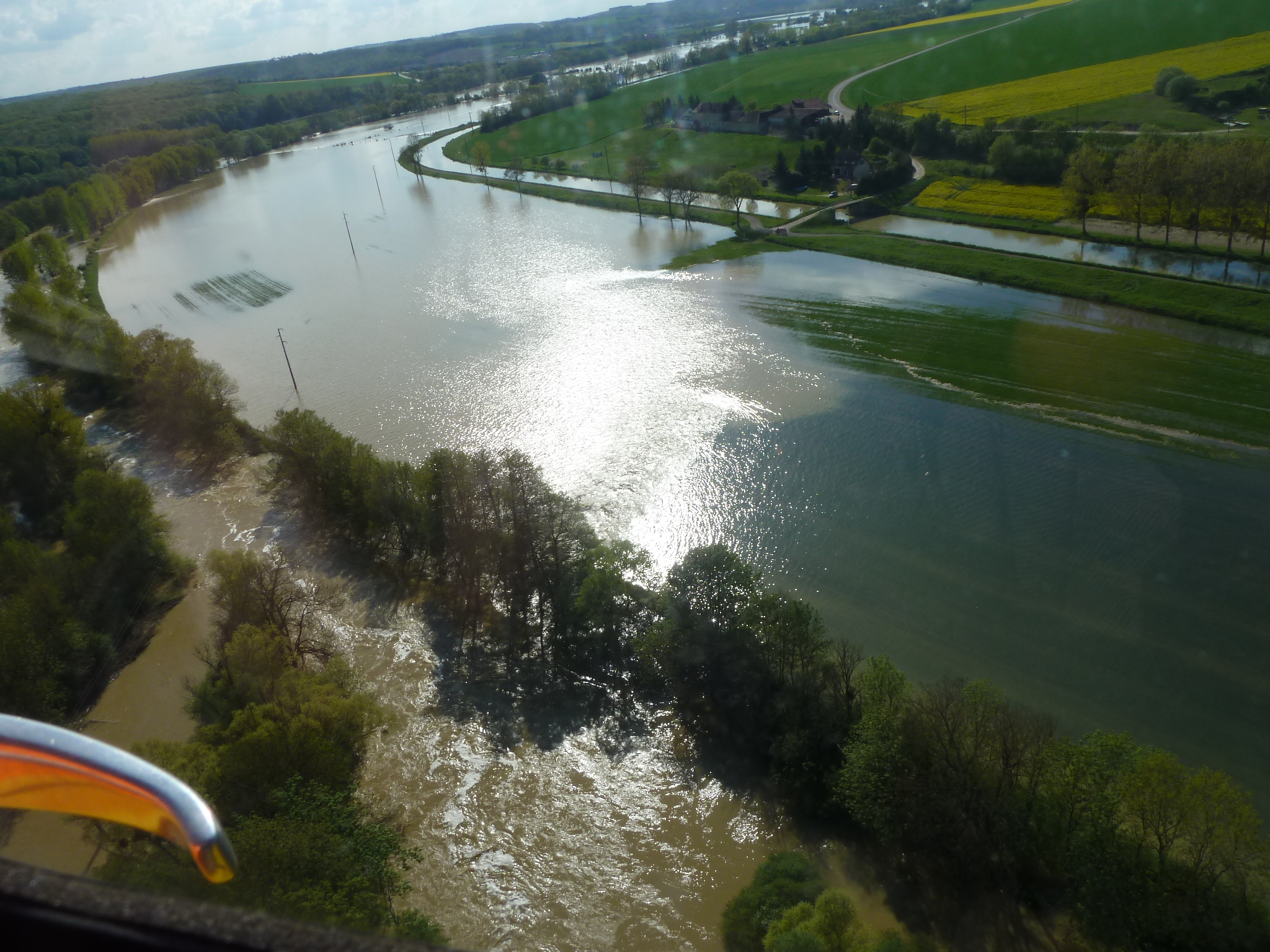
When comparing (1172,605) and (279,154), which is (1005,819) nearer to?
(1172,605)

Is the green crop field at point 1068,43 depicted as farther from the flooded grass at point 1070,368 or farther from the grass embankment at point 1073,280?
the flooded grass at point 1070,368

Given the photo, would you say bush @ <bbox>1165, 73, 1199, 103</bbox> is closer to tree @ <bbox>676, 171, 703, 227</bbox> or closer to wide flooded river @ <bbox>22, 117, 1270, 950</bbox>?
tree @ <bbox>676, 171, 703, 227</bbox>

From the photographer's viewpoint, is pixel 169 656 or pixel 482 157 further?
pixel 482 157

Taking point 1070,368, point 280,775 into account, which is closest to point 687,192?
point 1070,368

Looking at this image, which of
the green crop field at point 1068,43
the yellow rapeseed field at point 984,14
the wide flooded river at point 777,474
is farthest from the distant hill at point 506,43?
the wide flooded river at point 777,474

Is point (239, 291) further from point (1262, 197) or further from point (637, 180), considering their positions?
point (1262, 197)

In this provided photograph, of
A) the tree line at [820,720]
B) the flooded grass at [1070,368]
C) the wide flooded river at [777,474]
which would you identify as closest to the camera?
the tree line at [820,720]

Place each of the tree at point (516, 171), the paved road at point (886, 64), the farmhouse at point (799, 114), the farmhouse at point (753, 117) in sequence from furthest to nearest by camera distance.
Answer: the paved road at point (886, 64) < the tree at point (516, 171) < the farmhouse at point (753, 117) < the farmhouse at point (799, 114)

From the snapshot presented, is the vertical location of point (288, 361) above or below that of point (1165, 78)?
below

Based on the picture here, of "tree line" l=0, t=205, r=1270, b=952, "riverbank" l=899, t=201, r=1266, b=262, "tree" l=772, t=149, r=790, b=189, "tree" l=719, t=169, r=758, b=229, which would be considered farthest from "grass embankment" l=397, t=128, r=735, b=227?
"tree line" l=0, t=205, r=1270, b=952
